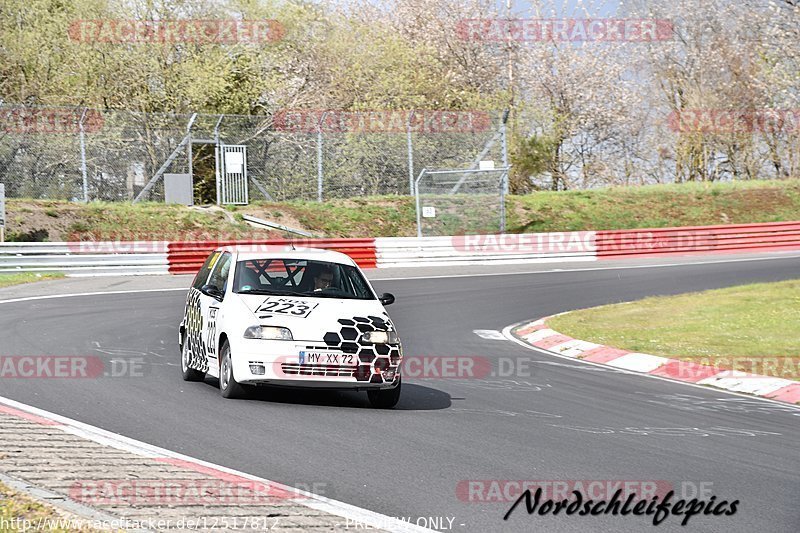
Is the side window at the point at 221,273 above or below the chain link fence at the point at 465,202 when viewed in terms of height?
below

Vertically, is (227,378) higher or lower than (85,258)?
lower

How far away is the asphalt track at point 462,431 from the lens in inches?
269

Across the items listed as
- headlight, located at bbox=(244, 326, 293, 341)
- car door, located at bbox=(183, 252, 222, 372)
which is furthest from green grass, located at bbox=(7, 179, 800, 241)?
headlight, located at bbox=(244, 326, 293, 341)

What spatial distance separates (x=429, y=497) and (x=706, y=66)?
52.7 meters

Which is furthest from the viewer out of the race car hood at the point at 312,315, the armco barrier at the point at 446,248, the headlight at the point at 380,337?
the armco barrier at the point at 446,248

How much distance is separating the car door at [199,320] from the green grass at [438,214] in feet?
66.5

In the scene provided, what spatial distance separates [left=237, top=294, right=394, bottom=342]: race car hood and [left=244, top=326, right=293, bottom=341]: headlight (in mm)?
40

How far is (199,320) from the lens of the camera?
1161cm

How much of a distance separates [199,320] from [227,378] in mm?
1285

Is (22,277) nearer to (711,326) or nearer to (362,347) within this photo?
(711,326)

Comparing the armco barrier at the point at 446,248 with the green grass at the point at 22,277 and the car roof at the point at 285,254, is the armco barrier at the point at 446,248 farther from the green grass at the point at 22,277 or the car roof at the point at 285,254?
the car roof at the point at 285,254

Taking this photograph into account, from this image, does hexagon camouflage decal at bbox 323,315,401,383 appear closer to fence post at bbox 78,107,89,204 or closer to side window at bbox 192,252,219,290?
side window at bbox 192,252,219,290

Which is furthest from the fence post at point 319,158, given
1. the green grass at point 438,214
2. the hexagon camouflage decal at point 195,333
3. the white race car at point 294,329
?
the white race car at point 294,329

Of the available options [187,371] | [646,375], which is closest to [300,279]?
[187,371]
